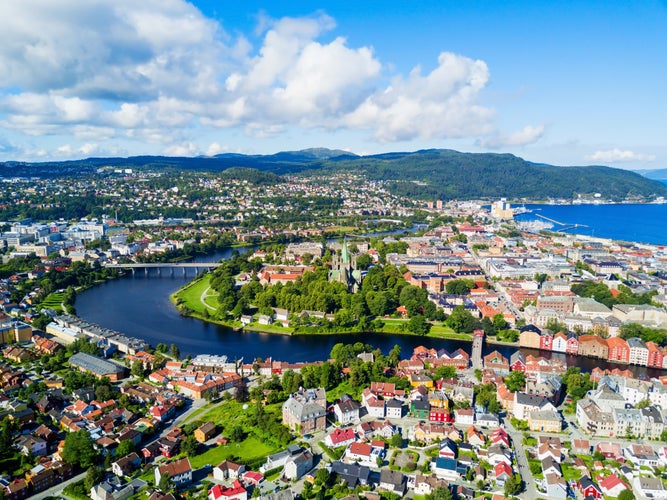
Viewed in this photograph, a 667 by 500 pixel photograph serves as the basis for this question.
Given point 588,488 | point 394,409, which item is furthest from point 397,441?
point 588,488

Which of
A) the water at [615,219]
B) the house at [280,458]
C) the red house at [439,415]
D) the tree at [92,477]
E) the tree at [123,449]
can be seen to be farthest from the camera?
the water at [615,219]

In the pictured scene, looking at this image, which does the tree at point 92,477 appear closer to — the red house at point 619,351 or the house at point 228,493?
the house at point 228,493

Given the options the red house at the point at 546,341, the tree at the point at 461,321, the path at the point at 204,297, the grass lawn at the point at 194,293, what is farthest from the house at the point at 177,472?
the red house at the point at 546,341

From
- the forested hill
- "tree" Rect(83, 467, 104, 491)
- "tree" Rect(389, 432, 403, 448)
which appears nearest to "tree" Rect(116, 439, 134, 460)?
"tree" Rect(83, 467, 104, 491)

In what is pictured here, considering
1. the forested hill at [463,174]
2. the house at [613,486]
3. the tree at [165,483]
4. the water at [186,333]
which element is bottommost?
the water at [186,333]

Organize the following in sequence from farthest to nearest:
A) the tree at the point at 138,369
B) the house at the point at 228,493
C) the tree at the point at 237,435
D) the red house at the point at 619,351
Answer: the red house at the point at 619,351
the tree at the point at 138,369
the tree at the point at 237,435
the house at the point at 228,493

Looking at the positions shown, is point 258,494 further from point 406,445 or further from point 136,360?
point 136,360

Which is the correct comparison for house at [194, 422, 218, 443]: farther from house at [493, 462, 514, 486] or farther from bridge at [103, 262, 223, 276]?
bridge at [103, 262, 223, 276]
